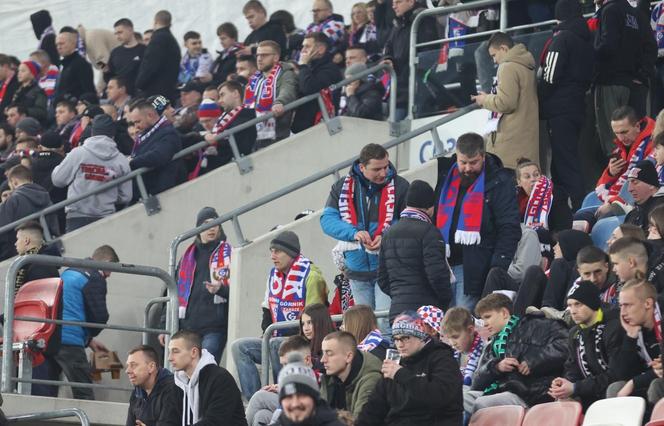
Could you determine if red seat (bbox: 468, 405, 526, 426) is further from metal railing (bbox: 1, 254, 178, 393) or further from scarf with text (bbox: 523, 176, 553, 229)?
metal railing (bbox: 1, 254, 178, 393)

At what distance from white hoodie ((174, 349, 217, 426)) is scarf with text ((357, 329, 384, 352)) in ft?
3.03

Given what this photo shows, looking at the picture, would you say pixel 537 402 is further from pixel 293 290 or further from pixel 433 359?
pixel 293 290

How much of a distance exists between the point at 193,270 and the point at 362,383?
13.5 ft

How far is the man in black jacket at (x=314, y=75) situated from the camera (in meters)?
17.0

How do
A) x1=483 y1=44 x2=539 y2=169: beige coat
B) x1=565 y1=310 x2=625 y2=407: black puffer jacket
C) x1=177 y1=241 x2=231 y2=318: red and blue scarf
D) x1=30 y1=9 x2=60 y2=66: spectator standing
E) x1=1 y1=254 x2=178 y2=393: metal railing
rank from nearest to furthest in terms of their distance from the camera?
x1=565 y1=310 x2=625 y2=407: black puffer jacket < x1=1 y1=254 x2=178 y2=393: metal railing < x1=177 y1=241 x2=231 y2=318: red and blue scarf < x1=483 y1=44 x2=539 y2=169: beige coat < x1=30 y1=9 x2=60 y2=66: spectator standing

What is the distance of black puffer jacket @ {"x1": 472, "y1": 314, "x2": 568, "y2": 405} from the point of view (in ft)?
34.6

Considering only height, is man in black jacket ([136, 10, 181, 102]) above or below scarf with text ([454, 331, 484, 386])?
above

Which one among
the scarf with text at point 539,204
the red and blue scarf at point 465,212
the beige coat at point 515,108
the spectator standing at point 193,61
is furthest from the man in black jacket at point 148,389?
the spectator standing at point 193,61

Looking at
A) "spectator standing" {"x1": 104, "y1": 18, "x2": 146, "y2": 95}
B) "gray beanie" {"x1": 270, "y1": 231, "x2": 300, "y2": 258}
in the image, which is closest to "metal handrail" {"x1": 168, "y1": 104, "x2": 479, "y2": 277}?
"gray beanie" {"x1": 270, "y1": 231, "x2": 300, "y2": 258}

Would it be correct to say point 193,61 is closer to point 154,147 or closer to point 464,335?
point 154,147

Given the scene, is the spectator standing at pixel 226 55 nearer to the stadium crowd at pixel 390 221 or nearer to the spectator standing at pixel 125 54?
the stadium crowd at pixel 390 221

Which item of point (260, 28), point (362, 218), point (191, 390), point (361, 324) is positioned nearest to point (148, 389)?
point (191, 390)

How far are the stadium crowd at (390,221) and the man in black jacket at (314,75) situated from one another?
0.02m

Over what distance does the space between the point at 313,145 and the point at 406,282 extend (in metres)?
5.62
